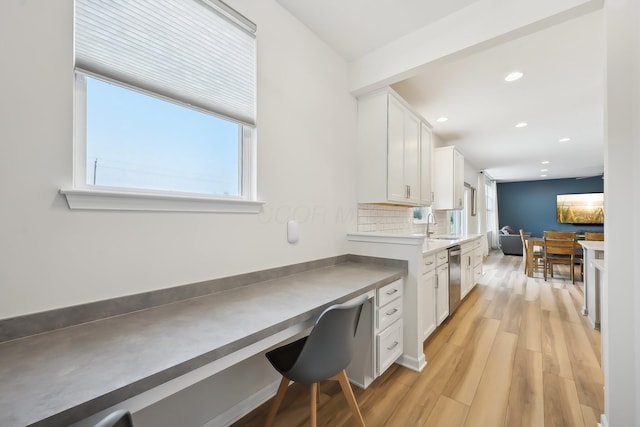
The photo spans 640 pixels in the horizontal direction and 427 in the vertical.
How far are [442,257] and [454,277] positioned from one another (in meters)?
0.57

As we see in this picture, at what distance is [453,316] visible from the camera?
3.26 m

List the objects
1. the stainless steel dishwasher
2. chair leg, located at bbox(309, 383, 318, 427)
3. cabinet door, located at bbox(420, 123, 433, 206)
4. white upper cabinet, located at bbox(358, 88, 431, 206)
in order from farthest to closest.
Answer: cabinet door, located at bbox(420, 123, 433, 206) → the stainless steel dishwasher → white upper cabinet, located at bbox(358, 88, 431, 206) → chair leg, located at bbox(309, 383, 318, 427)

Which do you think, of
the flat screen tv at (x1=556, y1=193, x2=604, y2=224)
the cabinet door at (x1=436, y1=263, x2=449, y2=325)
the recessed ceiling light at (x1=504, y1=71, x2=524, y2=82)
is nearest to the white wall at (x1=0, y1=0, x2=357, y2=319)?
the cabinet door at (x1=436, y1=263, x2=449, y2=325)

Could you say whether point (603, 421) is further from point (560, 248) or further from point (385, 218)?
point (560, 248)

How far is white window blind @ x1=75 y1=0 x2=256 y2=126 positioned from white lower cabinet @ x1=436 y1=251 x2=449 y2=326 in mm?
2342

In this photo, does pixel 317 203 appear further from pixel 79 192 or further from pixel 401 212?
pixel 401 212

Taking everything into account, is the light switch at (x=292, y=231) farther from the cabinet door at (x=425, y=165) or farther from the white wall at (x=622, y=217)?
the cabinet door at (x=425, y=165)

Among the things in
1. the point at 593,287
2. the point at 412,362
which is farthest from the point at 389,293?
the point at 593,287

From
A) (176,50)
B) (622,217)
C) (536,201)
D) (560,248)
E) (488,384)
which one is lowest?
(488,384)

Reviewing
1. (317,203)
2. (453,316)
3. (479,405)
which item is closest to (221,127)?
(317,203)

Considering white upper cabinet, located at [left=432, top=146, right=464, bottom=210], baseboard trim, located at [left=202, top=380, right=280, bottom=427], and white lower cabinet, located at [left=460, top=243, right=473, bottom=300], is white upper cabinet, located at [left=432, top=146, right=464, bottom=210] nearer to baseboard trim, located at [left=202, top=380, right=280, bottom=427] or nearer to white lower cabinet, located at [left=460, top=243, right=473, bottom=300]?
white lower cabinet, located at [left=460, top=243, right=473, bottom=300]

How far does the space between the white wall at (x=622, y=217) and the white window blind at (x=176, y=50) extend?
78.9 inches

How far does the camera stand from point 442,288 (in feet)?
9.37

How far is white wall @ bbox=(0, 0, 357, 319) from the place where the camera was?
3.09 ft
